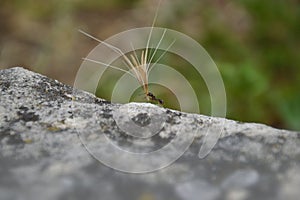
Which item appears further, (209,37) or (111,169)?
(209,37)

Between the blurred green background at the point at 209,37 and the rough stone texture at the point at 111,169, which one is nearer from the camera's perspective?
the rough stone texture at the point at 111,169

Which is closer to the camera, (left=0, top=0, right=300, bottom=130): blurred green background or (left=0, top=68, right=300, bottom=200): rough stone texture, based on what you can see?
(left=0, top=68, right=300, bottom=200): rough stone texture

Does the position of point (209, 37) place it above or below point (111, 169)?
above

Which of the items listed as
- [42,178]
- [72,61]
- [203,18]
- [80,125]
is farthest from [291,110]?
[42,178]

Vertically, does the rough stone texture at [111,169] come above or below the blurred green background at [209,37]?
below
